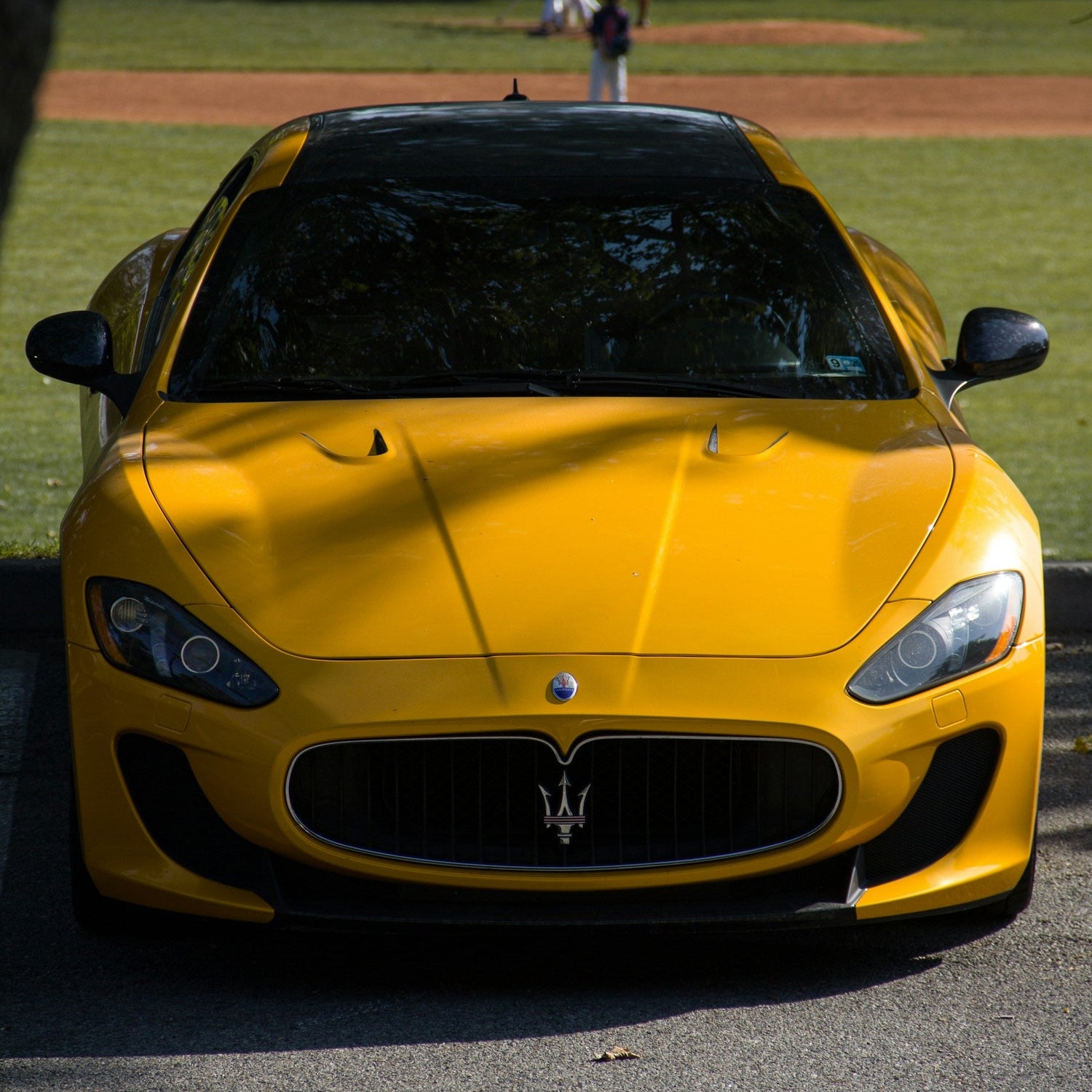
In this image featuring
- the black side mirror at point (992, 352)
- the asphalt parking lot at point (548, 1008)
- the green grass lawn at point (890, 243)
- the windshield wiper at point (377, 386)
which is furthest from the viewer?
the green grass lawn at point (890, 243)

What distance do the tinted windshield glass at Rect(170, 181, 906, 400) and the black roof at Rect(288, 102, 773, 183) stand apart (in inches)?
3.8

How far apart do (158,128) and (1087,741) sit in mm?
20651

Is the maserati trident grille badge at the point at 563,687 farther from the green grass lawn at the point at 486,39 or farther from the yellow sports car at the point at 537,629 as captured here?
the green grass lawn at the point at 486,39

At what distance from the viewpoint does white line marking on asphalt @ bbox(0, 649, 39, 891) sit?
423cm

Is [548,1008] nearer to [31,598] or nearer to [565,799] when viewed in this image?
[565,799]

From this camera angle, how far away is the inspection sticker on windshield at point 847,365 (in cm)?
418

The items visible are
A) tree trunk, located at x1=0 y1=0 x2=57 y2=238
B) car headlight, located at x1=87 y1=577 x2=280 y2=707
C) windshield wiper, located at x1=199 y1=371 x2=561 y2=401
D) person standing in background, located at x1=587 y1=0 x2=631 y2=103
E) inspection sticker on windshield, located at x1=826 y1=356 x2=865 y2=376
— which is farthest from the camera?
person standing in background, located at x1=587 y1=0 x2=631 y2=103

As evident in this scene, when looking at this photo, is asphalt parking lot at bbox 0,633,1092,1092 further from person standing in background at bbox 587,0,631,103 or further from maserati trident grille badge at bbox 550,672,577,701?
person standing in background at bbox 587,0,631,103

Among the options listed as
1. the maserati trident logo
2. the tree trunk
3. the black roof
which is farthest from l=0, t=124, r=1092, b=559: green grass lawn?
the tree trunk

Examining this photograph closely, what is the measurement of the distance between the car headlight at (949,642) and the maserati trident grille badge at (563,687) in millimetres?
528

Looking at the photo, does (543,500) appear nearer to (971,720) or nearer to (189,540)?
(189,540)

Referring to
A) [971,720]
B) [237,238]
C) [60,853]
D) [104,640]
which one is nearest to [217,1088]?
[104,640]

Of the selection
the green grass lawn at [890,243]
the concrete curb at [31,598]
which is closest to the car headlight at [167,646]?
the concrete curb at [31,598]

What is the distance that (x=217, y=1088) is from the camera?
298cm
